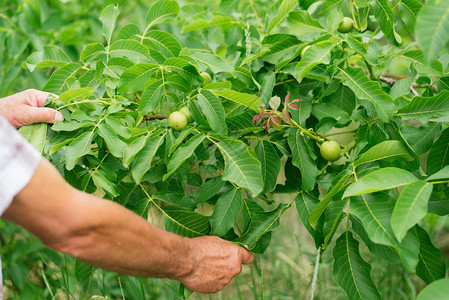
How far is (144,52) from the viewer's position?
1.52 meters

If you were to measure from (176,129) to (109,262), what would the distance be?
1.54 ft

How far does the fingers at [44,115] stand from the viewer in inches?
56.4

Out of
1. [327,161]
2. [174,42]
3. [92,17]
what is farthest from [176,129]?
[92,17]

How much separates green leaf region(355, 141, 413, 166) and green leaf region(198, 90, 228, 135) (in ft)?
1.38

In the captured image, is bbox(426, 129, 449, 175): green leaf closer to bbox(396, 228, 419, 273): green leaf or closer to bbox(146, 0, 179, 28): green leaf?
bbox(396, 228, 419, 273): green leaf

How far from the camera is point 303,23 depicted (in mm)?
1631

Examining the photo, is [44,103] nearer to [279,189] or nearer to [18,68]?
[279,189]

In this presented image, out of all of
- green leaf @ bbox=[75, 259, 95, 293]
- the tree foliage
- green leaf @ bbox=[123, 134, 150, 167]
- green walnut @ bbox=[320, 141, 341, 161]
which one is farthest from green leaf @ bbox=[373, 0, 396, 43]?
green leaf @ bbox=[75, 259, 95, 293]

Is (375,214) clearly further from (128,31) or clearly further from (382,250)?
(128,31)

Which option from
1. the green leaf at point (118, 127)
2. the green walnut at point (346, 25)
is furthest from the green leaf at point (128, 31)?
the green walnut at point (346, 25)

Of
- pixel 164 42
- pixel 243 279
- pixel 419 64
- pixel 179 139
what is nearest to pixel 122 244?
pixel 179 139

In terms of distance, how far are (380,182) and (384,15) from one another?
598 mm

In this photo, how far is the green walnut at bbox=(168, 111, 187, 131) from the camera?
4.67 feet

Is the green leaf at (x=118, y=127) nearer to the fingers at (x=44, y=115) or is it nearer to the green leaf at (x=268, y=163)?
the fingers at (x=44, y=115)
